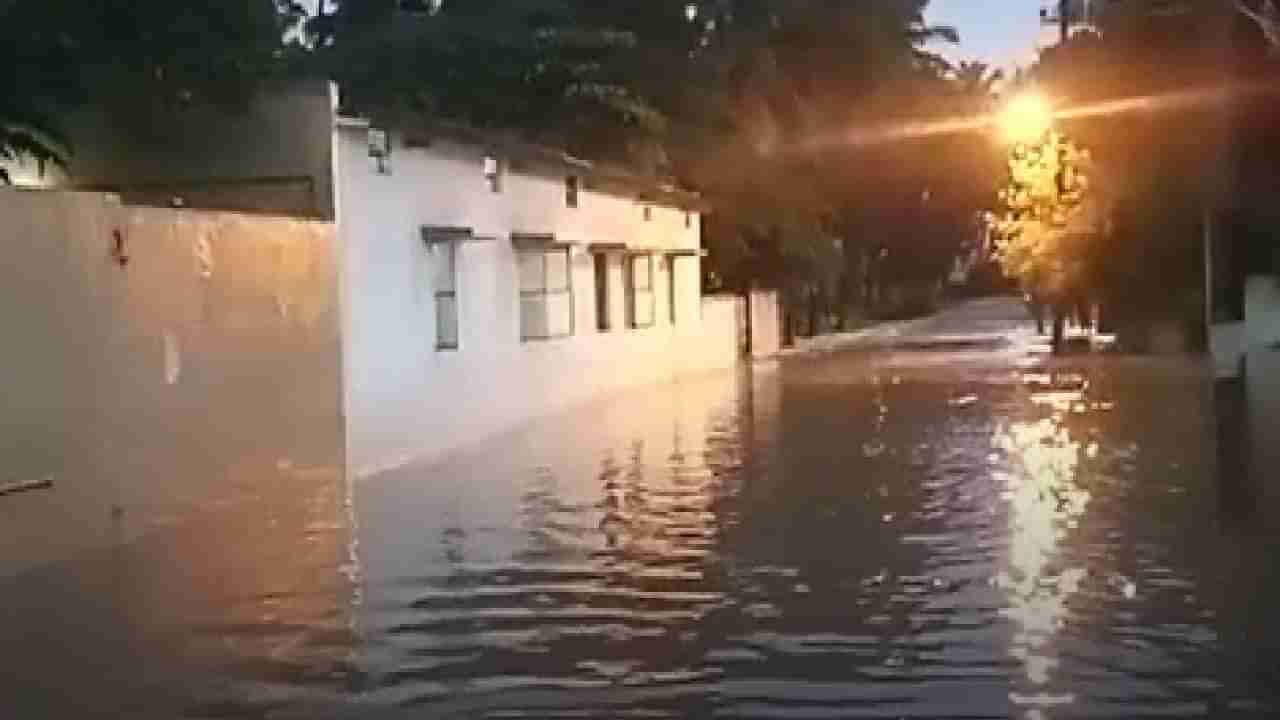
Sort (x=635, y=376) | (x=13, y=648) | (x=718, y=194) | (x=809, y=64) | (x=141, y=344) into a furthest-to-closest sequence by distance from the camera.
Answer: (x=809, y=64)
(x=718, y=194)
(x=635, y=376)
(x=141, y=344)
(x=13, y=648)

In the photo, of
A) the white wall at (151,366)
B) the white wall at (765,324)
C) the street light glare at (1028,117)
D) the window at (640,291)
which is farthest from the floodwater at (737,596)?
the white wall at (765,324)

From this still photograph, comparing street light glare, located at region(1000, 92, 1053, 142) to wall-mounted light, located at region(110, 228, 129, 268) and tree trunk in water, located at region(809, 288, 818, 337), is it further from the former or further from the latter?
wall-mounted light, located at region(110, 228, 129, 268)

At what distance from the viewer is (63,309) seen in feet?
53.3

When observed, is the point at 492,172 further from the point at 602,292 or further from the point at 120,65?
the point at 120,65

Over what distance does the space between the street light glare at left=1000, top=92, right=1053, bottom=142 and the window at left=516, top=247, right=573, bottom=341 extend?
14.7 m

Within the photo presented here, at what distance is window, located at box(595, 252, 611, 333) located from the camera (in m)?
38.3

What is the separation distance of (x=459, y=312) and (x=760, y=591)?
587 inches

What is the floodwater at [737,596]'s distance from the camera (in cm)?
1045

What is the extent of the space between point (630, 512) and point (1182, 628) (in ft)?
24.4

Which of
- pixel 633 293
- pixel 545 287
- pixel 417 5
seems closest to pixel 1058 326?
pixel 417 5

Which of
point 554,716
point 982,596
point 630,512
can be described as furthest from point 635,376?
point 554,716

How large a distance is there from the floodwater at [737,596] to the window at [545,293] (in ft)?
23.8

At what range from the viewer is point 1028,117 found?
49.5 m

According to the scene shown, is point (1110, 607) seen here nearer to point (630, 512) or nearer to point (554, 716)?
point (554, 716)
